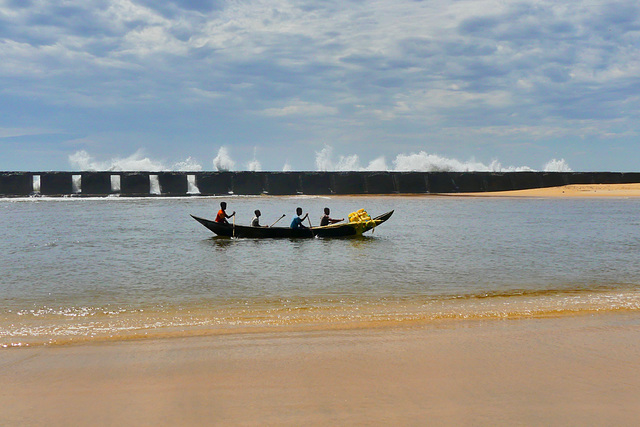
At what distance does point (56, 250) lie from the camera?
57.1 feet

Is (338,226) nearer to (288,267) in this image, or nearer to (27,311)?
(288,267)

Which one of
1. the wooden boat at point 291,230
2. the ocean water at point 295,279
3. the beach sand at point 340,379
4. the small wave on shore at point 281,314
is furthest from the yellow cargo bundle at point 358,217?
the beach sand at point 340,379

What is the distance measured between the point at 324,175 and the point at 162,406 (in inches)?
1990

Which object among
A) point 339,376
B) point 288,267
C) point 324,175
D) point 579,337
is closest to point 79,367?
point 339,376

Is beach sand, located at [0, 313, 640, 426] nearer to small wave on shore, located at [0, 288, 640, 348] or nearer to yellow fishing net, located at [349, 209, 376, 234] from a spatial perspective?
small wave on shore, located at [0, 288, 640, 348]

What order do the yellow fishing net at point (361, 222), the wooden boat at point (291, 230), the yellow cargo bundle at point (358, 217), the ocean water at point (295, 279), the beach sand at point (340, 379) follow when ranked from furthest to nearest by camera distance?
the yellow cargo bundle at point (358, 217) < the yellow fishing net at point (361, 222) < the wooden boat at point (291, 230) < the ocean water at point (295, 279) < the beach sand at point (340, 379)

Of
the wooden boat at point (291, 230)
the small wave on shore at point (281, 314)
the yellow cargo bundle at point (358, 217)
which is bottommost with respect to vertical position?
the small wave on shore at point (281, 314)

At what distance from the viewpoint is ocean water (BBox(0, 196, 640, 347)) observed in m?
8.22

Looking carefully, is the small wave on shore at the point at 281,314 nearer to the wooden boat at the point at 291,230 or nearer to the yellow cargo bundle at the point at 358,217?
the wooden boat at the point at 291,230

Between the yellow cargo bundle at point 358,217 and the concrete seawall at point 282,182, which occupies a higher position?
the concrete seawall at point 282,182

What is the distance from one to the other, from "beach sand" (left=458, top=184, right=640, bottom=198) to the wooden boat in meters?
35.4

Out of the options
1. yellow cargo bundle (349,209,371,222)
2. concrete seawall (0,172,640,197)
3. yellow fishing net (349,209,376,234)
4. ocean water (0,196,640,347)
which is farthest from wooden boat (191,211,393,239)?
concrete seawall (0,172,640,197)

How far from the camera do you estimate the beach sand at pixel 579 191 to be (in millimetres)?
49556

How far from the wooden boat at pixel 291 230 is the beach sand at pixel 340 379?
1289 centimetres
